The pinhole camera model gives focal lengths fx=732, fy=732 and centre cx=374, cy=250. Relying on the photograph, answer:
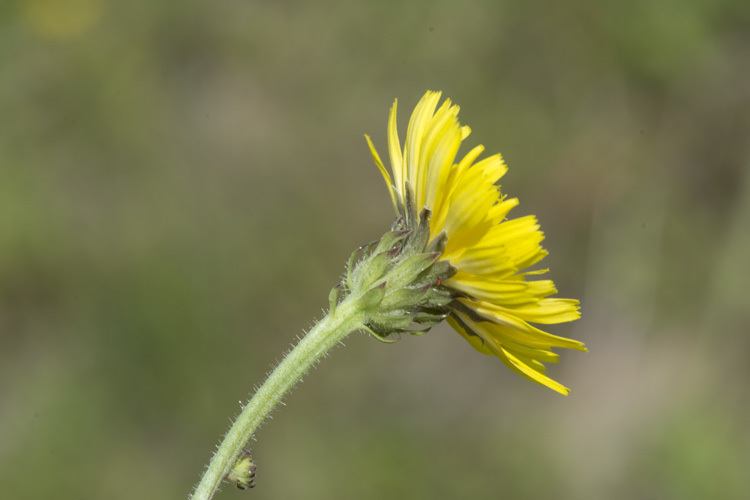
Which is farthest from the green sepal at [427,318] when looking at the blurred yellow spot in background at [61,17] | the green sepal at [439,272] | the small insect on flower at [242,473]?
the blurred yellow spot in background at [61,17]

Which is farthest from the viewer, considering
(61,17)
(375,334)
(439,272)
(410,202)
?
(61,17)

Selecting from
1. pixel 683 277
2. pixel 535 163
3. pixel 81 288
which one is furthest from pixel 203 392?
pixel 683 277

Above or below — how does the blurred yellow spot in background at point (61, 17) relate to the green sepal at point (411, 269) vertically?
above

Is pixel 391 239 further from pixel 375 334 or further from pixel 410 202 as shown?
pixel 375 334

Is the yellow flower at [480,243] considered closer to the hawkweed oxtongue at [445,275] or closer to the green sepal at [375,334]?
the hawkweed oxtongue at [445,275]

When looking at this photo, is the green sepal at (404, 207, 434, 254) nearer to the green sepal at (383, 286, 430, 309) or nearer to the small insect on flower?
the green sepal at (383, 286, 430, 309)

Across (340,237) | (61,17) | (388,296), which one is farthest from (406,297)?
(61,17)

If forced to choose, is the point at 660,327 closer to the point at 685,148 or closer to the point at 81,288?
the point at 685,148
